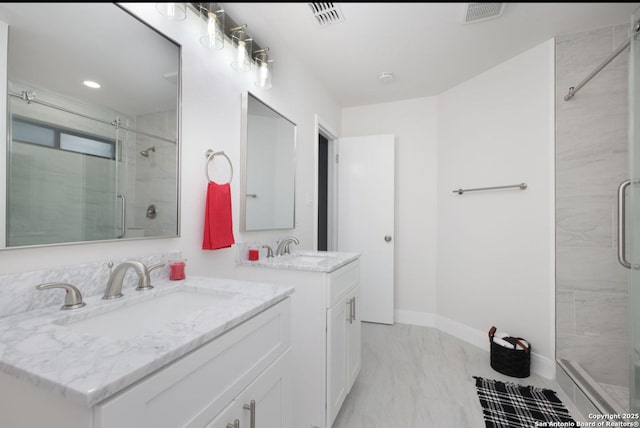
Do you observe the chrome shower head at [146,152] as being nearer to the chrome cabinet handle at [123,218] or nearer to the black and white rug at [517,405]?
the chrome cabinet handle at [123,218]

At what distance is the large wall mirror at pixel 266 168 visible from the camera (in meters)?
1.63

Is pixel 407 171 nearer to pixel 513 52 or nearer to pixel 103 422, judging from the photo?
pixel 513 52

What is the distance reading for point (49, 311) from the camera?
0.78 meters

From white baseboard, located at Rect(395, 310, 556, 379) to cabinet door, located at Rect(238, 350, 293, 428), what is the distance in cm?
193

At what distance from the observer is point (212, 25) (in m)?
1.28

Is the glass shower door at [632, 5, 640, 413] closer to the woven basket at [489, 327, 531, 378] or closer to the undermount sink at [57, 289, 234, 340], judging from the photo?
the woven basket at [489, 327, 531, 378]

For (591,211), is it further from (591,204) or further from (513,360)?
(513,360)

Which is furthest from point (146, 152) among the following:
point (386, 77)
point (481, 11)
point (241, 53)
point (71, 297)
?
point (386, 77)

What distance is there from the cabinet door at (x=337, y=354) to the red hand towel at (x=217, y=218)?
24.2 inches

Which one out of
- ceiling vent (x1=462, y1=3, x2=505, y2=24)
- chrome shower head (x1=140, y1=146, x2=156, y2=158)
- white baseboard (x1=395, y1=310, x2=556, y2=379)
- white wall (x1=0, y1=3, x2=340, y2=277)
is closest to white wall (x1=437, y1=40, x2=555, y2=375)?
white baseboard (x1=395, y1=310, x2=556, y2=379)

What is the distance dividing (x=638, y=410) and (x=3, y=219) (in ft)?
7.87

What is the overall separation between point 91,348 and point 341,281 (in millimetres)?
1159

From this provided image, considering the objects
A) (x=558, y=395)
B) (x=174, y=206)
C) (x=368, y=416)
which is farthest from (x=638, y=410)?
(x=174, y=206)

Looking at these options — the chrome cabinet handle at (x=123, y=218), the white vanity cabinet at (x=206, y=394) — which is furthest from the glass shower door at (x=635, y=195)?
the chrome cabinet handle at (x=123, y=218)
